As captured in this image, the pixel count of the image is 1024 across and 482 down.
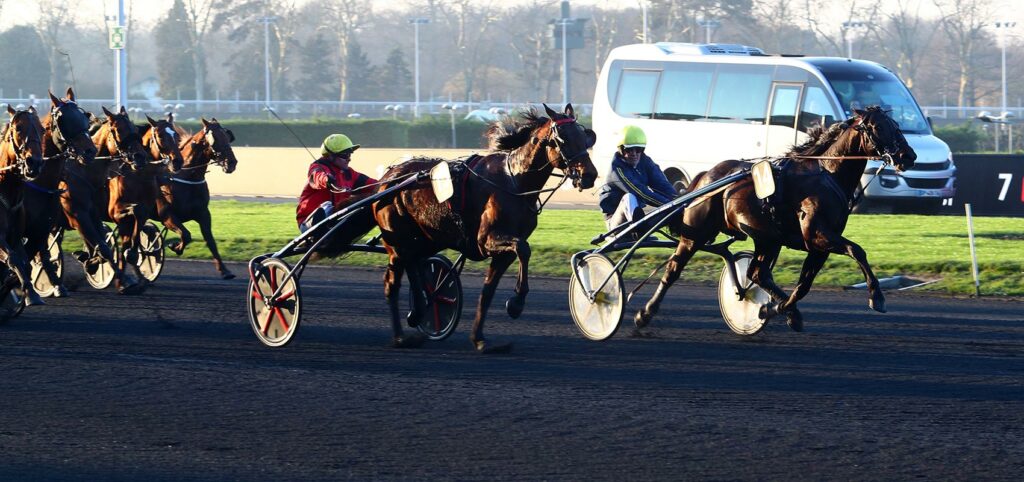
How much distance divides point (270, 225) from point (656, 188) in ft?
34.3

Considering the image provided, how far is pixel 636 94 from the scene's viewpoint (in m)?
23.9

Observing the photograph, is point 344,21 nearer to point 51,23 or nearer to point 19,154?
point 51,23

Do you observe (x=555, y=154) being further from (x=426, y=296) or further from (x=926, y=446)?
(x=926, y=446)

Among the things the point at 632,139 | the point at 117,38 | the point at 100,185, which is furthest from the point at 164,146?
the point at 117,38

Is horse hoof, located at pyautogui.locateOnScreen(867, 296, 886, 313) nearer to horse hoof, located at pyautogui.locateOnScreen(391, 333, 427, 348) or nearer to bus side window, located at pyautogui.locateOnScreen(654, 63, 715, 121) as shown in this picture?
horse hoof, located at pyautogui.locateOnScreen(391, 333, 427, 348)

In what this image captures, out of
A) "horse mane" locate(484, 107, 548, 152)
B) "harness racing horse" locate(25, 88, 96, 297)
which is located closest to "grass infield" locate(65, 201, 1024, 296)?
"harness racing horse" locate(25, 88, 96, 297)

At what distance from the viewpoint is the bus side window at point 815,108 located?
21.5 m

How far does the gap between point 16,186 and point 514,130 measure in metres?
3.62

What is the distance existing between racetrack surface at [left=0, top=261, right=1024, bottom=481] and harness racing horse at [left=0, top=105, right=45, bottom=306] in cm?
36

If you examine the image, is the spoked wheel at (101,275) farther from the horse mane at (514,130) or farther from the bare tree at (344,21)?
the bare tree at (344,21)

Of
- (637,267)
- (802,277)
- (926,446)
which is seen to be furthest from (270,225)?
(926,446)

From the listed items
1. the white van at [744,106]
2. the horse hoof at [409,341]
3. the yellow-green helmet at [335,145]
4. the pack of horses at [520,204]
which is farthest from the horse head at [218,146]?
the white van at [744,106]

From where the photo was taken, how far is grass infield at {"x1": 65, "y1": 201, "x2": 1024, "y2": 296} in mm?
13609

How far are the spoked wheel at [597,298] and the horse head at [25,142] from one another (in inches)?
145
